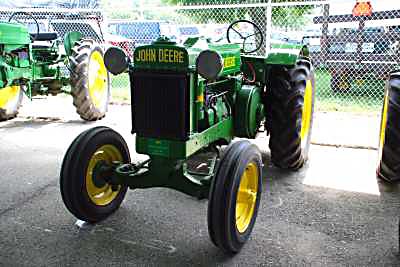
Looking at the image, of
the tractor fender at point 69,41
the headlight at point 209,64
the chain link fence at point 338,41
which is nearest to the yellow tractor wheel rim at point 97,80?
the tractor fender at point 69,41

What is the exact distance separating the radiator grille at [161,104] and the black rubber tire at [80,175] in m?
0.34

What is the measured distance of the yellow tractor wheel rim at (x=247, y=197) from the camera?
113 inches

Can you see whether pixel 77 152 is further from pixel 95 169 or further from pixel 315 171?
pixel 315 171

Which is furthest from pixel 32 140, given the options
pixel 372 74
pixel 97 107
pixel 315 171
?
pixel 372 74

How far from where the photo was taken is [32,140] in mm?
5688

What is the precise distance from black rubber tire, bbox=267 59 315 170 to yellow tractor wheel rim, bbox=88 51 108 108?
344 cm

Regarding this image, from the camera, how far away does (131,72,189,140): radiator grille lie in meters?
2.87

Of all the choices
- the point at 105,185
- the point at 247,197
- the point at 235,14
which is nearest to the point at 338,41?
the point at 235,14

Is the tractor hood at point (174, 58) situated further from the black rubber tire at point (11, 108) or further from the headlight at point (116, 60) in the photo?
the black rubber tire at point (11, 108)

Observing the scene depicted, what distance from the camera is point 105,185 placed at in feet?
10.8

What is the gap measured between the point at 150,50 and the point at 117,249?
141 centimetres

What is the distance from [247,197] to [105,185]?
3.79 ft

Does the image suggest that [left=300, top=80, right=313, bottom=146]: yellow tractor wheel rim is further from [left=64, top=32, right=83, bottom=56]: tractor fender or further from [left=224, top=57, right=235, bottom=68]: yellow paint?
[left=64, top=32, right=83, bottom=56]: tractor fender

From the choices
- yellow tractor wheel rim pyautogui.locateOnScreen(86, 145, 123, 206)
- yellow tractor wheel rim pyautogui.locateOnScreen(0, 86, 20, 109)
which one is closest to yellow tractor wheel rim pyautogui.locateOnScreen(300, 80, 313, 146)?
yellow tractor wheel rim pyautogui.locateOnScreen(86, 145, 123, 206)
